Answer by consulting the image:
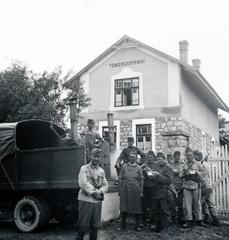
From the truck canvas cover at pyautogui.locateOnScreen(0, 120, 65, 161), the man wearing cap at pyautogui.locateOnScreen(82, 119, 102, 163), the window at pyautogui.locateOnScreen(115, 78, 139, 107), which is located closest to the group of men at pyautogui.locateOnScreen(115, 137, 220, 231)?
the man wearing cap at pyautogui.locateOnScreen(82, 119, 102, 163)

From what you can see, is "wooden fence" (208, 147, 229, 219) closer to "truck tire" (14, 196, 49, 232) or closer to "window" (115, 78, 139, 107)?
"truck tire" (14, 196, 49, 232)

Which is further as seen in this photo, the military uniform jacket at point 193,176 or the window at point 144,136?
the window at point 144,136

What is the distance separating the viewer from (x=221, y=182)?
10.9 meters

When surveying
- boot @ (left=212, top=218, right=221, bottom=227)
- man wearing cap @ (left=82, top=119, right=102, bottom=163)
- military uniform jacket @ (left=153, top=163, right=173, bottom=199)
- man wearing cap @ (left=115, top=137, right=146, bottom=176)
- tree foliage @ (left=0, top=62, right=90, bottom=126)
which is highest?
tree foliage @ (left=0, top=62, right=90, bottom=126)

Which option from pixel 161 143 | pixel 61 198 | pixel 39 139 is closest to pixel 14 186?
pixel 61 198

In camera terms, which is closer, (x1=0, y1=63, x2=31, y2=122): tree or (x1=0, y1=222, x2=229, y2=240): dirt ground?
(x1=0, y1=222, x2=229, y2=240): dirt ground

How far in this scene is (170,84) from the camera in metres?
17.7

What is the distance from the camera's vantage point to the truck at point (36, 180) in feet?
28.1

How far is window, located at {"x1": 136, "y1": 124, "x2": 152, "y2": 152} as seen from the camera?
1784 centimetres

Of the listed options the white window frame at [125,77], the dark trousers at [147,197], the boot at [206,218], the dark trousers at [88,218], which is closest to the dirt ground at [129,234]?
the boot at [206,218]

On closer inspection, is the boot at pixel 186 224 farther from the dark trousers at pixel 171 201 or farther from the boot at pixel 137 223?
the boot at pixel 137 223

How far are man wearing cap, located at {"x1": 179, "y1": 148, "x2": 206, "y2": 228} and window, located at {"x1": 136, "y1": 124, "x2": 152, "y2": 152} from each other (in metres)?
8.25

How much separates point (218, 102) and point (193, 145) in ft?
19.9

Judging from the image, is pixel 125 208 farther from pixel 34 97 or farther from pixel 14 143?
pixel 34 97
